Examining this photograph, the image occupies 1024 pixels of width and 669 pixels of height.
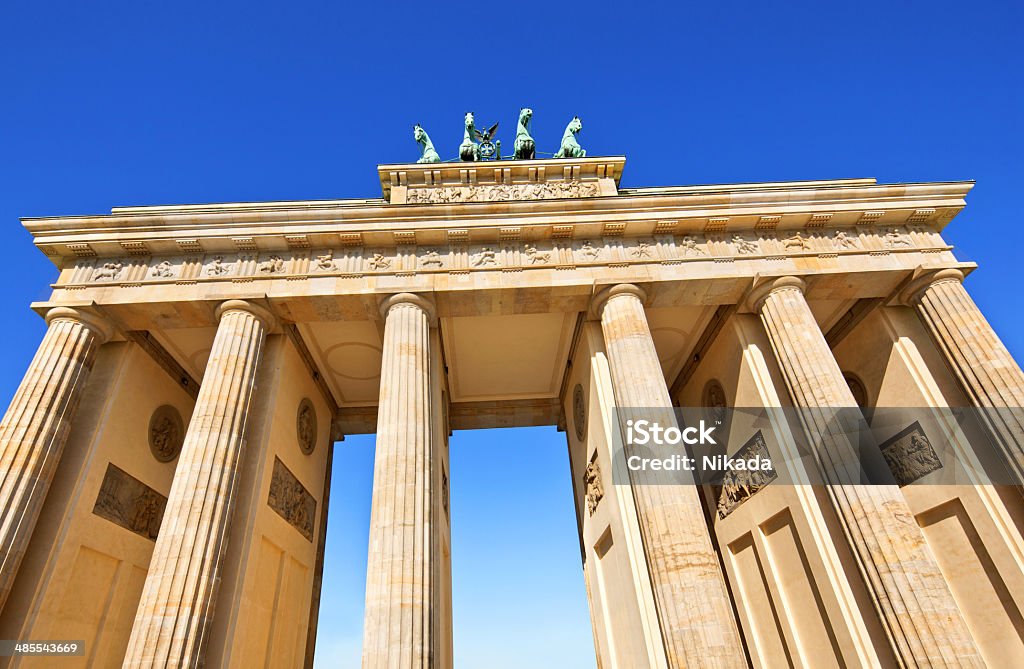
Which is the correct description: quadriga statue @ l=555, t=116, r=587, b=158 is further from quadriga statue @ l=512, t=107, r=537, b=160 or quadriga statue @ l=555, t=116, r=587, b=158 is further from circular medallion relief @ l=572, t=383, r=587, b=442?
circular medallion relief @ l=572, t=383, r=587, b=442

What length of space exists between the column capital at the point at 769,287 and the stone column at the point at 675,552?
344cm

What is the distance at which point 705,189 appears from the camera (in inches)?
540

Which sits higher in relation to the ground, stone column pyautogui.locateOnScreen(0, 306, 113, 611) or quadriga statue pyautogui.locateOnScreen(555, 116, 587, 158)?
quadriga statue pyautogui.locateOnScreen(555, 116, 587, 158)

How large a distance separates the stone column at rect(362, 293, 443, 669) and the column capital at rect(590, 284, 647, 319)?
400 centimetres

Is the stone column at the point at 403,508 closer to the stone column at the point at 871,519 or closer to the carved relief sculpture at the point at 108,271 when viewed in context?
the carved relief sculpture at the point at 108,271

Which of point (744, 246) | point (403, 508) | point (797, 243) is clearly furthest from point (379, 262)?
point (797, 243)

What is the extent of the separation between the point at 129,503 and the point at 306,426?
418cm

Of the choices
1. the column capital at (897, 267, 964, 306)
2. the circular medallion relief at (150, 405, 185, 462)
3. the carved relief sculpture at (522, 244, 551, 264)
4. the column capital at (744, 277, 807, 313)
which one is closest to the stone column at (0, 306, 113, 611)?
the circular medallion relief at (150, 405, 185, 462)

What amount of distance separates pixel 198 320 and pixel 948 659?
15562 mm

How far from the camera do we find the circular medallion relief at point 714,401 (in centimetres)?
1398

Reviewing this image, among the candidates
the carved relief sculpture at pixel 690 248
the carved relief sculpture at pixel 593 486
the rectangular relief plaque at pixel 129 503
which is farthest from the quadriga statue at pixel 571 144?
the rectangular relief plaque at pixel 129 503

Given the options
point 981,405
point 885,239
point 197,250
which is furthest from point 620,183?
point 197,250

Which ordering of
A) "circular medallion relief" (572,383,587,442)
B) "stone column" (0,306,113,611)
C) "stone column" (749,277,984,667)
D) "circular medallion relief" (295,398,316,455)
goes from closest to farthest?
"stone column" (749,277,984,667)
"stone column" (0,306,113,611)
"circular medallion relief" (295,398,316,455)
"circular medallion relief" (572,383,587,442)

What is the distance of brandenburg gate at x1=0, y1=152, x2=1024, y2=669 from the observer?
28.5ft
